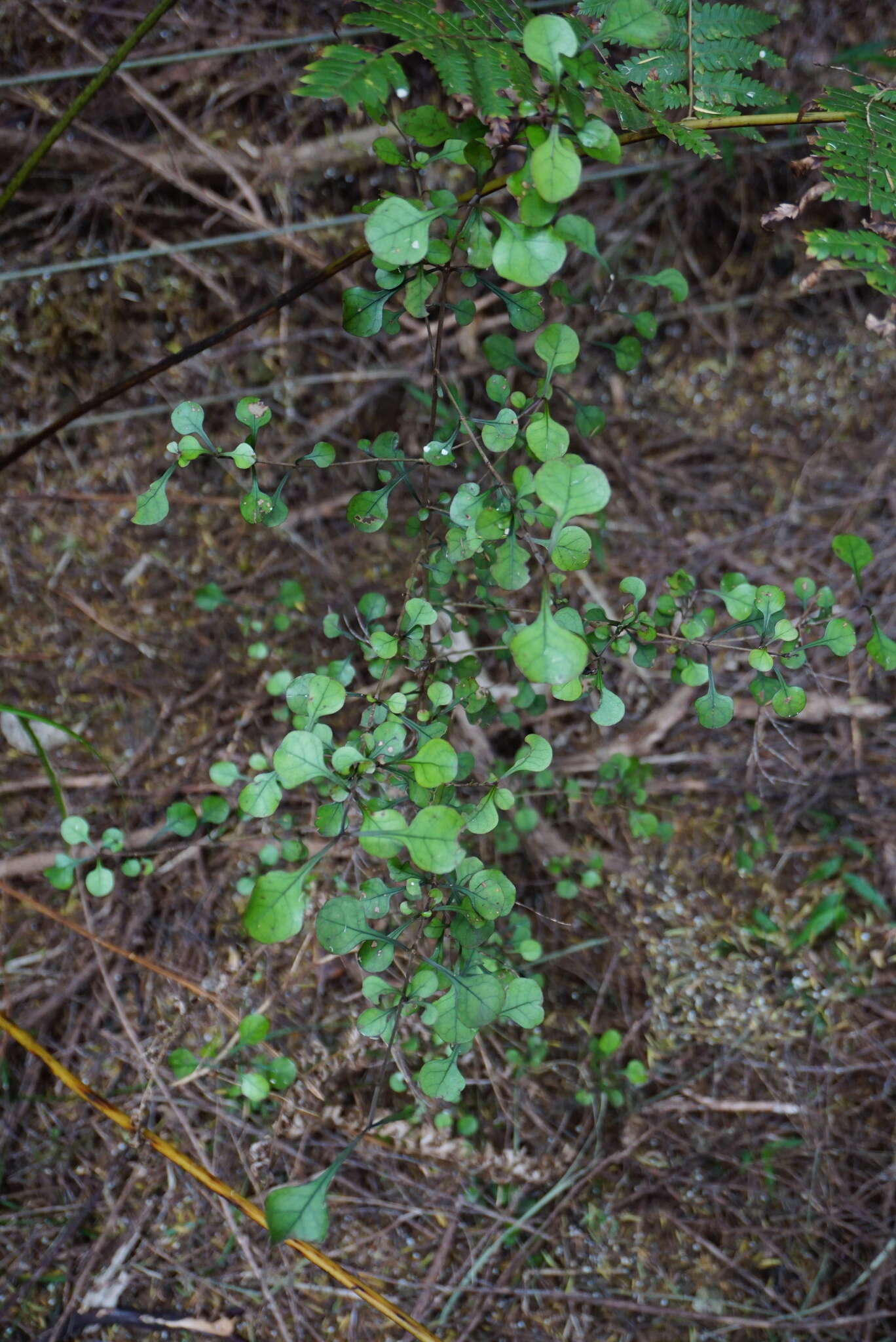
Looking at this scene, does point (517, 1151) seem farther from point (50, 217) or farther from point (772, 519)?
point (50, 217)

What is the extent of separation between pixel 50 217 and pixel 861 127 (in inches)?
75.8

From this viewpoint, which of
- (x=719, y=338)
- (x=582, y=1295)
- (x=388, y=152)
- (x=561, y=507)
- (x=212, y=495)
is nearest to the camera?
(x=561, y=507)

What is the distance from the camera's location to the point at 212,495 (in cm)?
221

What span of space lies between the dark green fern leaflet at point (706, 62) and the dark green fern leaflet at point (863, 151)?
0.33 ft

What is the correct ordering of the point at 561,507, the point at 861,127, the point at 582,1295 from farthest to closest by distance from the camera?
the point at 582,1295
the point at 861,127
the point at 561,507

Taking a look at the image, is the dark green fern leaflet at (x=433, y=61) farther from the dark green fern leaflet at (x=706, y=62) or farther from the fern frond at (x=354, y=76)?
the dark green fern leaflet at (x=706, y=62)

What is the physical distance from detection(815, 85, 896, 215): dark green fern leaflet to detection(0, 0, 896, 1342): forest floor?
109cm

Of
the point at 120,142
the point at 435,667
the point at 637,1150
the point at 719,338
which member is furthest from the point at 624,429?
the point at 637,1150

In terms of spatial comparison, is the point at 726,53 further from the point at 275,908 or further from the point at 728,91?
the point at 275,908

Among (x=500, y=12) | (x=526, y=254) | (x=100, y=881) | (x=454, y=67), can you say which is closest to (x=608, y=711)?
(x=526, y=254)

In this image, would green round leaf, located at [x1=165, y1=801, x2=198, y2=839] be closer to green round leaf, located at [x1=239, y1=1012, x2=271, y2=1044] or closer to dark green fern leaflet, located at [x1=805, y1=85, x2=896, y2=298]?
green round leaf, located at [x1=239, y1=1012, x2=271, y2=1044]

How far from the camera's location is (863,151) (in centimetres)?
109

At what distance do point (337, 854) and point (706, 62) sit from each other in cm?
158

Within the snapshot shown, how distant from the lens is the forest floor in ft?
6.10
